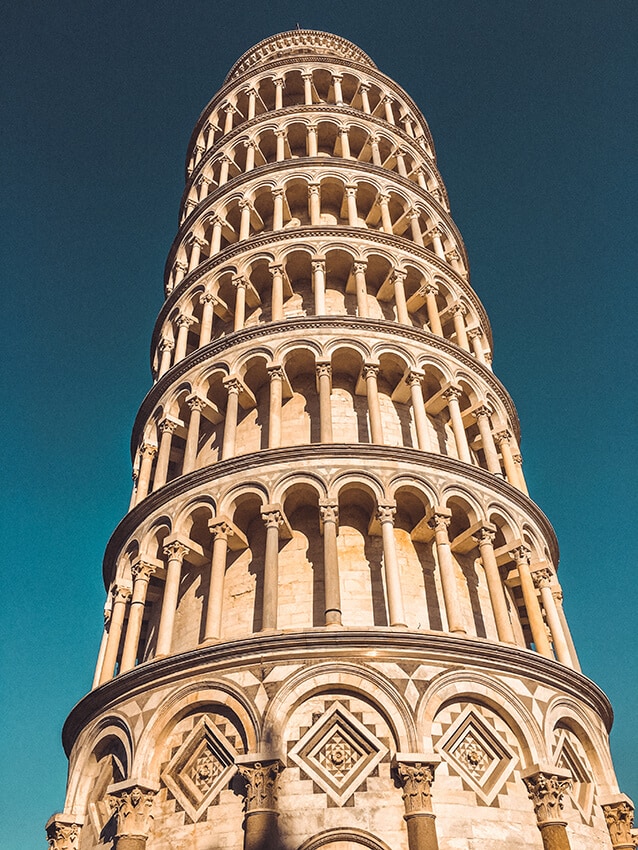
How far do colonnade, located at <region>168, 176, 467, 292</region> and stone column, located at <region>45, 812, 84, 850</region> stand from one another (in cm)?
1663

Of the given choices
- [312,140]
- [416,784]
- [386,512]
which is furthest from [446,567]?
[312,140]

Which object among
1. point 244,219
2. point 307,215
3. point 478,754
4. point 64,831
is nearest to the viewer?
point 478,754

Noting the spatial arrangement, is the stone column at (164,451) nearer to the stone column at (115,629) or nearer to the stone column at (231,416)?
the stone column at (231,416)

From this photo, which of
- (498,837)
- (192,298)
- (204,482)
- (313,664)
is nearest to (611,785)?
(498,837)

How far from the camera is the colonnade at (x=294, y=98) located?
31.8 meters

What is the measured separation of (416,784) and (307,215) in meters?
19.6

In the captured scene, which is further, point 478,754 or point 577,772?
point 577,772

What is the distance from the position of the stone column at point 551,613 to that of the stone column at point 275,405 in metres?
6.95

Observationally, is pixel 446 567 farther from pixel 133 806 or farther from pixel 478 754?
pixel 133 806

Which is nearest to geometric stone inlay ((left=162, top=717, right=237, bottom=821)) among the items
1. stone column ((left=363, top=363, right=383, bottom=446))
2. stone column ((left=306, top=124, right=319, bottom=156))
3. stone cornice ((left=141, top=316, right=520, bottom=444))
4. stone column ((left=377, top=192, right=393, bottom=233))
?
stone column ((left=363, top=363, right=383, bottom=446))

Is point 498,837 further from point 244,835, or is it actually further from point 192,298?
point 192,298

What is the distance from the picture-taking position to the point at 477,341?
25.2m

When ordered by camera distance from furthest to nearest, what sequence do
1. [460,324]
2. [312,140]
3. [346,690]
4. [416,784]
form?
[312,140] → [460,324] → [346,690] → [416,784]

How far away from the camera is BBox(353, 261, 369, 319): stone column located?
72.1 ft
